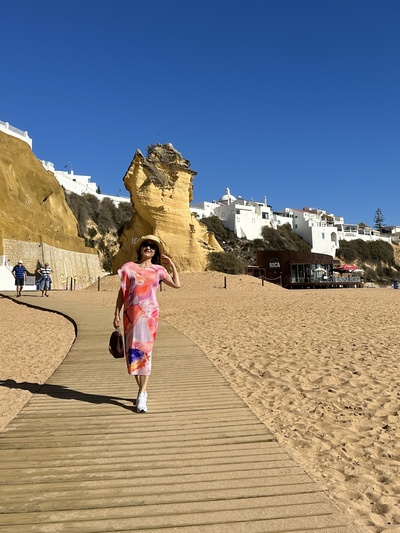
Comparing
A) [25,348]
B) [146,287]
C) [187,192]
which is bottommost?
[25,348]

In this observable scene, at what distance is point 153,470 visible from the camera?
2.88 m

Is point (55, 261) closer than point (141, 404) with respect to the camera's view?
No

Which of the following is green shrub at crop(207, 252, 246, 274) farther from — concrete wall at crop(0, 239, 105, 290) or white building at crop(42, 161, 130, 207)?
white building at crop(42, 161, 130, 207)

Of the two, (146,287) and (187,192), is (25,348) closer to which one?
(146,287)

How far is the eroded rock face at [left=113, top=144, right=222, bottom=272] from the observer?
2758cm

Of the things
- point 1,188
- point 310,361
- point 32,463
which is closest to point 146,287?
point 32,463

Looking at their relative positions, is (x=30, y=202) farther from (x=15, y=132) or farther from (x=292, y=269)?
(x=292, y=269)

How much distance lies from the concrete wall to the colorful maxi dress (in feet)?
87.5

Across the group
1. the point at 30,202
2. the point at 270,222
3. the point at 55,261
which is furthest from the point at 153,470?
the point at 270,222

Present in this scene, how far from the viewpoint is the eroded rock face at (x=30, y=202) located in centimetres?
3572

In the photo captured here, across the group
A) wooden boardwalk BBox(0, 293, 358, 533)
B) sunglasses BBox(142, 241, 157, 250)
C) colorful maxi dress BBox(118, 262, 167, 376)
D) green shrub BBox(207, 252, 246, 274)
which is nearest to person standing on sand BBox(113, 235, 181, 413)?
colorful maxi dress BBox(118, 262, 167, 376)

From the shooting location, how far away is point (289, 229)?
3201 inches

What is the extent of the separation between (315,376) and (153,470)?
12.3 ft

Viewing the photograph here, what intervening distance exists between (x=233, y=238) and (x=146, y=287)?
222 ft
